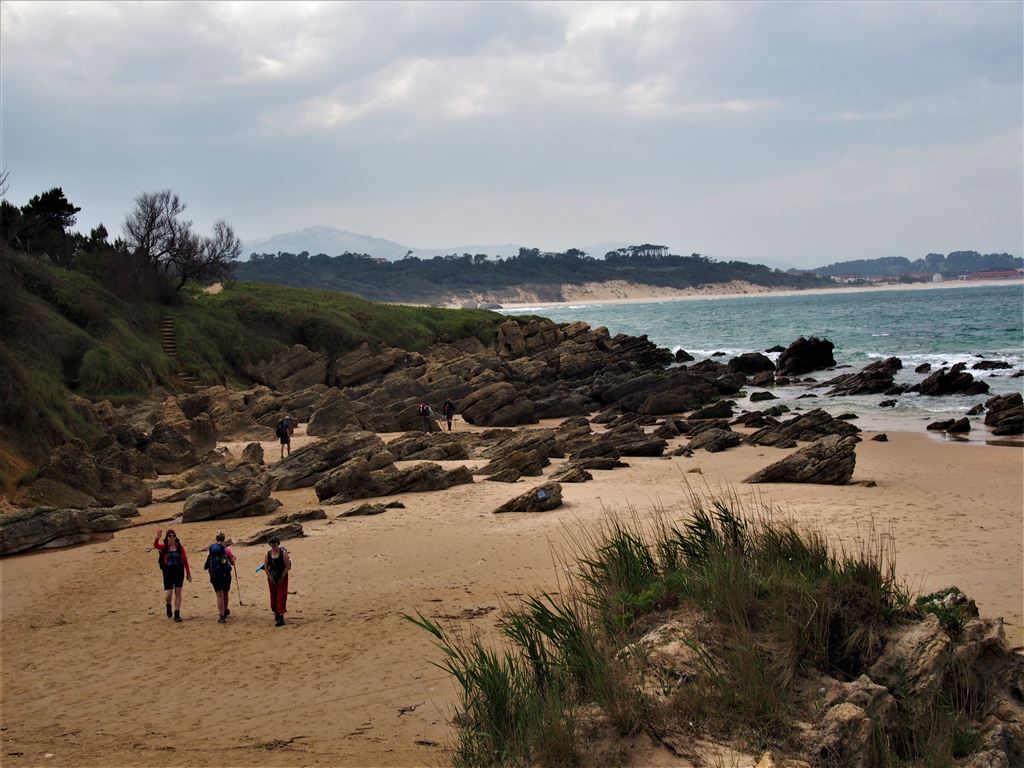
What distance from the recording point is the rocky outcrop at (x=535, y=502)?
752 inches

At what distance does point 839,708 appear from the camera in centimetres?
616

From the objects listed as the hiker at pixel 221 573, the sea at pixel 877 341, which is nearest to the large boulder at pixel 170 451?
the hiker at pixel 221 573

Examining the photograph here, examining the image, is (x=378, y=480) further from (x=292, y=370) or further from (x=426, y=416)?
(x=292, y=370)

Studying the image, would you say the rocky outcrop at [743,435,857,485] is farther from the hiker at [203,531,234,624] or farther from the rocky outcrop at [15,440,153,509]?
the rocky outcrop at [15,440,153,509]

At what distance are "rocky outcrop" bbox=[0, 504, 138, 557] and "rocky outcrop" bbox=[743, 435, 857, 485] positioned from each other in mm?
15411

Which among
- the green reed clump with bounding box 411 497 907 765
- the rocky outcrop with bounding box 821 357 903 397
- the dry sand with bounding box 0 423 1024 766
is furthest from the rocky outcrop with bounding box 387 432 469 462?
the rocky outcrop with bounding box 821 357 903 397

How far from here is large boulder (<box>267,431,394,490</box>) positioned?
23297 mm

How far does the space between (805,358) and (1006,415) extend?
24.9 metres

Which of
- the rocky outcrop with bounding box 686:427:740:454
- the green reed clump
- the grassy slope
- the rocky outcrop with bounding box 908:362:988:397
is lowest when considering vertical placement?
the rocky outcrop with bounding box 686:427:740:454

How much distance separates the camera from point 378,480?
21766 millimetres

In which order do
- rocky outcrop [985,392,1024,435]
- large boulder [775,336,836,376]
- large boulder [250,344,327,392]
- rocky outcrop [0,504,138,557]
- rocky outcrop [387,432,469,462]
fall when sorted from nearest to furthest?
1. rocky outcrop [0,504,138,557]
2. rocky outcrop [387,432,469,462]
3. rocky outcrop [985,392,1024,435]
4. large boulder [250,344,327,392]
5. large boulder [775,336,836,376]

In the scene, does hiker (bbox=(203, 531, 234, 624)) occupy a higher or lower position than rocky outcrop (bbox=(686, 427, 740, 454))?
higher

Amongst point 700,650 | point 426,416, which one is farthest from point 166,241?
point 700,650

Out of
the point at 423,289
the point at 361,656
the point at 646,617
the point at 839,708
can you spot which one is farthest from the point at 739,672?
the point at 423,289
